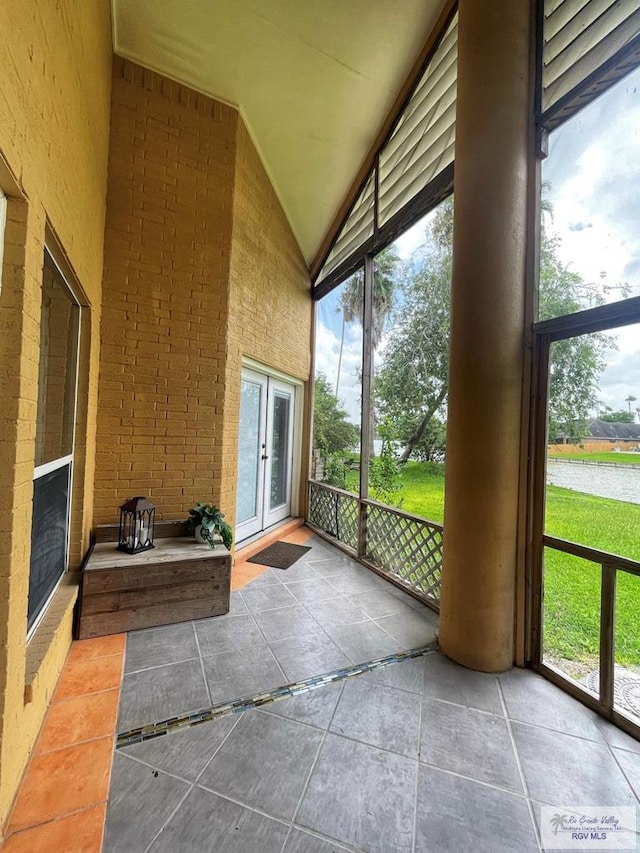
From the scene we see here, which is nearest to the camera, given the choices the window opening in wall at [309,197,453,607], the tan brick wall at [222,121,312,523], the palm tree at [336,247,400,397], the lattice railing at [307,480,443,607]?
the lattice railing at [307,480,443,607]

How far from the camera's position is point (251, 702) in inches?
70.4

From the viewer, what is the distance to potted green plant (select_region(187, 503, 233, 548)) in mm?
2859

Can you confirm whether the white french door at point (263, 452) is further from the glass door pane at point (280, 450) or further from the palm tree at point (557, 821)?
the palm tree at point (557, 821)

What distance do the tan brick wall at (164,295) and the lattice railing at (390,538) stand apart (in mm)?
1700

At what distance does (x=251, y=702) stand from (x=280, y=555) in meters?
2.17

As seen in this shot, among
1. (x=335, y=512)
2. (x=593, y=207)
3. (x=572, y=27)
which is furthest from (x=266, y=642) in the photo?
(x=572, y=27)

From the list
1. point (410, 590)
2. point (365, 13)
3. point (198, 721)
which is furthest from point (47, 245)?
point (410, 590)

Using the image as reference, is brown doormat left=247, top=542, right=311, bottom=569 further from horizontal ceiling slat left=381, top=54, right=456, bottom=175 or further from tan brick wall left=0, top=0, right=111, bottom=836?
horizontal ceiling slat left=381, top=54, right=456, bottom=175

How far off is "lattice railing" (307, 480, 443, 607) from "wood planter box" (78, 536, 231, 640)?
63.8 inches

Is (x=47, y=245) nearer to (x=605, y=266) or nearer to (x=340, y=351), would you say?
(x=605, y=266)

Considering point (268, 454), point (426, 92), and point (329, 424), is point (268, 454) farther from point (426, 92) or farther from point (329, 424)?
point (426, 92)

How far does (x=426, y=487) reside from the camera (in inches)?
174

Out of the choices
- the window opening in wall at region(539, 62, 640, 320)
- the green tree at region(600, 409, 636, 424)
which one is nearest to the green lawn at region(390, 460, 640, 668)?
the green tree at region(600, 409, 636, 424)

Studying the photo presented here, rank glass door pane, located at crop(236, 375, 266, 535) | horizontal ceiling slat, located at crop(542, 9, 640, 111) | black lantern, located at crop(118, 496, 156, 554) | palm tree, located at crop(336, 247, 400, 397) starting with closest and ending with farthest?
horizontal ceiling slat, located at crop(542, 9, 640, 111) → black lantern, located at crop(118, 496, 156, 554) → glass door pane, located at crop(236, 375, 266, 535) → palm tree, located at crop(336, 247, 400, 397)
